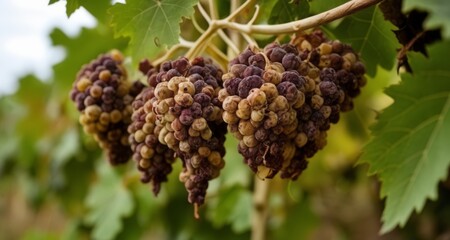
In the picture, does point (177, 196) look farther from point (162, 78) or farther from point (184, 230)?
point (162, 78)

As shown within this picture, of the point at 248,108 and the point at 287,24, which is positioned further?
the point at 287,24

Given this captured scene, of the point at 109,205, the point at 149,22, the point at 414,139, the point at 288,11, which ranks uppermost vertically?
the point at 149,22

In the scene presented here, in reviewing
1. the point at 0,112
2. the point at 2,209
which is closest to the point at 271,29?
the point at 0,112

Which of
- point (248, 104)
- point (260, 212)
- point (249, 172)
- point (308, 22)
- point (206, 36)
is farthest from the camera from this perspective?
point (249, 172)

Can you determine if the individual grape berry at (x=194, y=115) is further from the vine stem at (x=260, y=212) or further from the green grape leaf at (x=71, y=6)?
the vine stem at (x=260, y=212)

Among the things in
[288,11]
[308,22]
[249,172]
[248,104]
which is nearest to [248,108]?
[248,104]

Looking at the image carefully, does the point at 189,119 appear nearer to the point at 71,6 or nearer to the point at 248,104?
the point at 248,104

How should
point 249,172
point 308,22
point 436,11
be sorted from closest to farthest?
point 436,11
point 308,22
point 249,172
